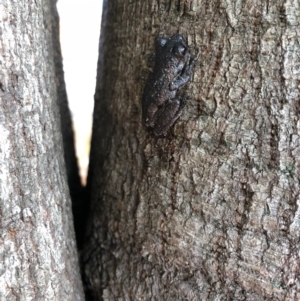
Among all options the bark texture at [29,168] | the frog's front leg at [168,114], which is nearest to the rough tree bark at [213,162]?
the frog's front leg at [168,114]

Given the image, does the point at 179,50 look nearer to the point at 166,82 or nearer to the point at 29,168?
the point at 166,82

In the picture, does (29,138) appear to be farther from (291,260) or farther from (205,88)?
(291,260)

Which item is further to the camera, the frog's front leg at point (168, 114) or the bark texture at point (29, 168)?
the frog's front leg at point (168, 114)

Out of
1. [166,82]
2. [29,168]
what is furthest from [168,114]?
[29,168]

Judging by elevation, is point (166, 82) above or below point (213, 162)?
above

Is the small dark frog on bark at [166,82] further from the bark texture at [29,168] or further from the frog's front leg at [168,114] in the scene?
the bark texture at [29,168]
